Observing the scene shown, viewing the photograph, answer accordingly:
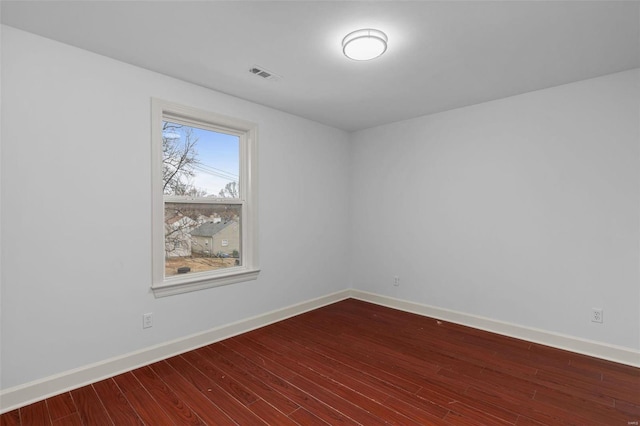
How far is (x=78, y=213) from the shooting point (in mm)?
2414

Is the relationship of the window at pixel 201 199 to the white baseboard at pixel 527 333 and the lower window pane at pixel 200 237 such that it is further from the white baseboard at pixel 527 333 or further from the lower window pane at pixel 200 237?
the white baseboard at pixel 527 333

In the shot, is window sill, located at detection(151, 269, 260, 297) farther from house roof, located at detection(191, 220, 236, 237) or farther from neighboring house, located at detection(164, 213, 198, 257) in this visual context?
house roof, located at detection(191, 220, 236, 237)

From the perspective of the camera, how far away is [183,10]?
199 centimetres

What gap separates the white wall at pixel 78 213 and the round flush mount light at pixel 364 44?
158 centimetres

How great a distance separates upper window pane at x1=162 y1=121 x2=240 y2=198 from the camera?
10.1ft

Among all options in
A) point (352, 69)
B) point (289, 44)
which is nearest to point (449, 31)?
point (352, 69)

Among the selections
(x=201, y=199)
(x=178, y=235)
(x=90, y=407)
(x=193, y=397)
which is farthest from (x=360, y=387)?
(x=201, y=199)

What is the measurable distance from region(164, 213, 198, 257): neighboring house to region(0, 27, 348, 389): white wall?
0.91 ft

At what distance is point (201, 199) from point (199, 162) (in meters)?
0.39

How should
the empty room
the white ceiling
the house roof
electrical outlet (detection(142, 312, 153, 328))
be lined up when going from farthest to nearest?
the house roof, electrical outlet (detection(142, 312, 153, 328)), the empty room, the white ceiling

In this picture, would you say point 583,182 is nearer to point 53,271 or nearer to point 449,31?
point 449,31

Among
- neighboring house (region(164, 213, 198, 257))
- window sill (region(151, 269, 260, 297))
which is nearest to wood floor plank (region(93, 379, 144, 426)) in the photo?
window sill (region(151, 269, 260, 297))

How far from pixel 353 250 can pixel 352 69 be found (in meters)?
2.80

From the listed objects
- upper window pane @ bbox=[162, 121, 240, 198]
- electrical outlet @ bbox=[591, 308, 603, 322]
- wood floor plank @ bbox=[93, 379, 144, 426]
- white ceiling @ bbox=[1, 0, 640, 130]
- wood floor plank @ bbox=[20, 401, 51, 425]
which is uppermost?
white ceiling @ bbox=[1, 0, 640, 130]
